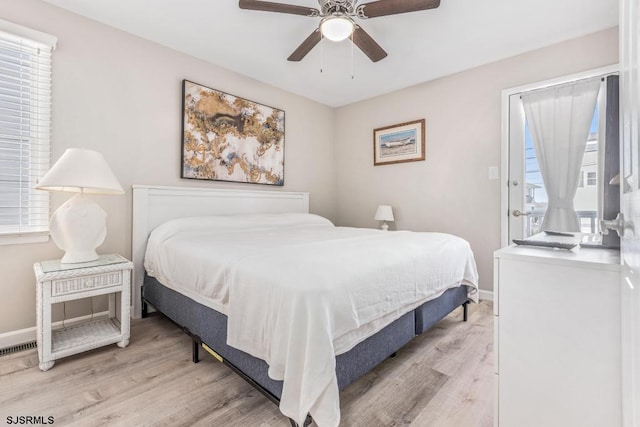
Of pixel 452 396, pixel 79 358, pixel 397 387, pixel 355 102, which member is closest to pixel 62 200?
pixel 79 358

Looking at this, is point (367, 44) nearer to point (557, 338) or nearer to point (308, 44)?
point (308, 44)

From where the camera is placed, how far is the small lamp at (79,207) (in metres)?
1.76

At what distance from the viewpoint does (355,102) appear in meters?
4.11

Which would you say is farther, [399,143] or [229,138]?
[399,143]

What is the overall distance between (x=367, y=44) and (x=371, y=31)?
0.33 meters

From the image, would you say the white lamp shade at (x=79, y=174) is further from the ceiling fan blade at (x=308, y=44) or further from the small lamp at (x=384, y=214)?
the small lamp at (x=384, y=214)

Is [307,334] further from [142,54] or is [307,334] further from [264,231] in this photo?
[142,54]

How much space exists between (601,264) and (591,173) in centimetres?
215

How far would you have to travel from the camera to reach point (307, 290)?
3.52 feet

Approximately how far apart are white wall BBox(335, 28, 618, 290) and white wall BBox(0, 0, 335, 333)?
1.80 metres

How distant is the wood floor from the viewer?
1.31 m

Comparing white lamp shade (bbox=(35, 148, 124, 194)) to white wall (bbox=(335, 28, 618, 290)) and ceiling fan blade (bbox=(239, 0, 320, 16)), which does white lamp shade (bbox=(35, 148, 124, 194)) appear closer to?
ceiling fan blade (bbox=(239, 0, 320, 16))
